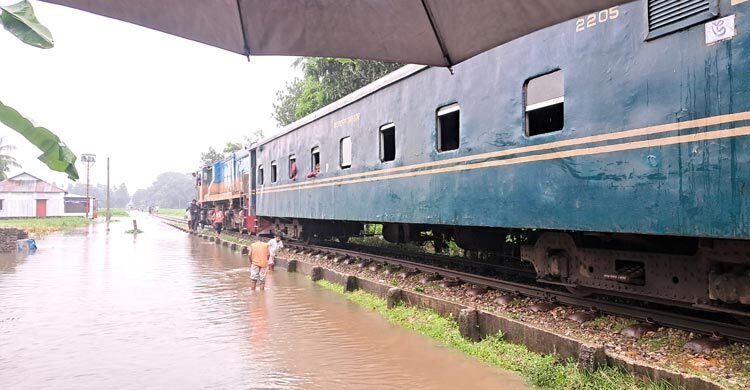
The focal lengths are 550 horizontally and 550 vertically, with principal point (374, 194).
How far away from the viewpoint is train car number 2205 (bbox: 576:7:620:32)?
4883mm

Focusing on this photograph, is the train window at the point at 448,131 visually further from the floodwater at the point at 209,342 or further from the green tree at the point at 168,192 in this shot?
the green tree at the point at 168,192

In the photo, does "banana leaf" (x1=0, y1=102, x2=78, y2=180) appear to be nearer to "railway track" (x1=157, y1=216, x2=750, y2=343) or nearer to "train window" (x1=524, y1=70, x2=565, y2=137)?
"train window" (x1=524, y1=70, x2=565, y2=137)

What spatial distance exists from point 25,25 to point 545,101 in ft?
15.5

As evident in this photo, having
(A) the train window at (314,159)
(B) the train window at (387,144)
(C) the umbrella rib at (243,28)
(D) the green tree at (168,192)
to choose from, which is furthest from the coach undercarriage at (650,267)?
(D) the green tree at (168,192)

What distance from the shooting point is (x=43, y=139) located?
7.77 feet

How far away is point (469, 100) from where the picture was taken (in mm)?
6836

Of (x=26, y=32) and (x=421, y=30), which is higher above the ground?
(x=421, y=30)

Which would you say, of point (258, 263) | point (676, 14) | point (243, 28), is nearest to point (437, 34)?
point (243, 28)

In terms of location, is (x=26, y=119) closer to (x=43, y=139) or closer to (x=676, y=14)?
(x=43, y=139)

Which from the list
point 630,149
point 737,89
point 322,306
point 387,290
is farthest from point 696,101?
point 322,306

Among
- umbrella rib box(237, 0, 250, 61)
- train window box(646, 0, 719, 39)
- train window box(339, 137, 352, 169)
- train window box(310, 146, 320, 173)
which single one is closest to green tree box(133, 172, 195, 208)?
train window box(310, 146, 320, 173)

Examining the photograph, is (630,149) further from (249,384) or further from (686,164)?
(249,384)

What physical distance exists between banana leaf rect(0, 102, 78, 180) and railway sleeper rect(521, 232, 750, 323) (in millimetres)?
4606

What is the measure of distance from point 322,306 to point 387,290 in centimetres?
103
